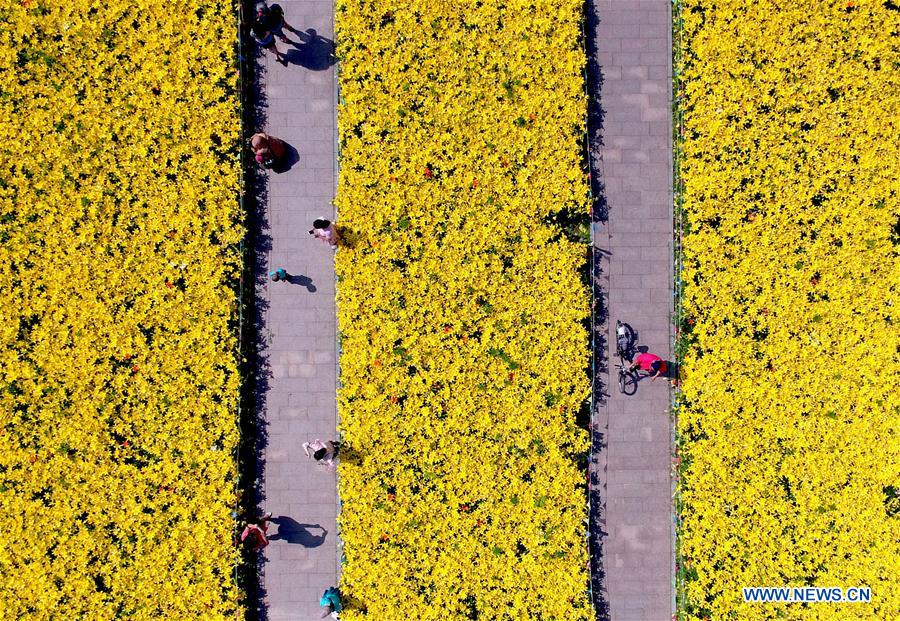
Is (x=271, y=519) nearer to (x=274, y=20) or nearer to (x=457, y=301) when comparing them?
(x=457, y=301)

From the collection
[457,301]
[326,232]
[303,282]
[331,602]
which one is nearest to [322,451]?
[331,602]

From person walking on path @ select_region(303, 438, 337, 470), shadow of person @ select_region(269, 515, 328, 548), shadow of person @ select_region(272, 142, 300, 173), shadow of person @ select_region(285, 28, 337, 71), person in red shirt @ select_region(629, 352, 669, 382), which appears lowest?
shadow of person @ select_region(269, 515, 328, 548)

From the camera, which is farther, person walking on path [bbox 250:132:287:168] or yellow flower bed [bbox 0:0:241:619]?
yellow flower bed [bbox 0:0:241:619]

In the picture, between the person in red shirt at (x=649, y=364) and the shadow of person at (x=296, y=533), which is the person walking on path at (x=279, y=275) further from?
the person in red shirt at (x=649, y=364)

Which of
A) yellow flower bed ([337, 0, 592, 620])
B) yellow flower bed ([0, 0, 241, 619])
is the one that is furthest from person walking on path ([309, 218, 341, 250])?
yellow flower bed ([0, 0, 241, 619])

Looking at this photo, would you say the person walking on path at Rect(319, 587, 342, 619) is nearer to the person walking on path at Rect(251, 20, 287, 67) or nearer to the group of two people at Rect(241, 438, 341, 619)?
the group of two people at Rect(241, 438, 341, 619)

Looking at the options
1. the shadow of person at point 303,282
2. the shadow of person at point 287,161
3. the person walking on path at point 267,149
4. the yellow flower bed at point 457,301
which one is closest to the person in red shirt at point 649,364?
the yellow flower bed at point 457,301
